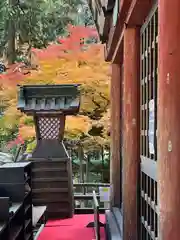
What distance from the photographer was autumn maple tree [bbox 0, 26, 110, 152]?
6.83 m

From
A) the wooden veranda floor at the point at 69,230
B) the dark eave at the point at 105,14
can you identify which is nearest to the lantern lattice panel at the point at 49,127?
the wooden veranda floor at the point at 69,230

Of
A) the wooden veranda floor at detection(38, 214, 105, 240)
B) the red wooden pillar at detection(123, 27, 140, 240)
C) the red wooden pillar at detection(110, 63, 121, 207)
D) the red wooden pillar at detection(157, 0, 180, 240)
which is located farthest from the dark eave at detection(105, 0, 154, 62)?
the wooden veranda floor at detection(38, 214, 105, 240)

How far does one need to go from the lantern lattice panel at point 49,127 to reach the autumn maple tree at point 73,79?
491mm

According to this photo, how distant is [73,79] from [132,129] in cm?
390

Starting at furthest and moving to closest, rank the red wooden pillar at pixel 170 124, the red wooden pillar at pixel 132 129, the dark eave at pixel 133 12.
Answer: the red wooden pillar at pixel 132 129 → the dark eave at pixel 133 12 → the red wooden pillar at pixel 170 124

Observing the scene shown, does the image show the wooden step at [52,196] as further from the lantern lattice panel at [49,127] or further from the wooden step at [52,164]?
the lantern lattice panel at [49,127]

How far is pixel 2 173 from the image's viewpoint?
4.25 meters

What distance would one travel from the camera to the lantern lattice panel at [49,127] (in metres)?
6.50

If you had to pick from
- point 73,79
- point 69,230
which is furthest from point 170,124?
point 73,79

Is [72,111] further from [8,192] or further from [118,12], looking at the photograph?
[118,12]

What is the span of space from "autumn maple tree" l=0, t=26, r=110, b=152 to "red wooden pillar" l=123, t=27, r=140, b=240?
369cm

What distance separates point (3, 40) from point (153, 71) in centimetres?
678

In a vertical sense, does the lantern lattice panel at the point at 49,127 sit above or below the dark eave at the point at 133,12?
below

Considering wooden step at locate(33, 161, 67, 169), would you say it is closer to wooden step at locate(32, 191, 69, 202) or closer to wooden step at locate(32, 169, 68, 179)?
wooden step at locate(32, 169, 68, 179)
